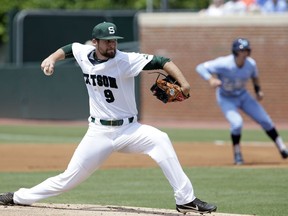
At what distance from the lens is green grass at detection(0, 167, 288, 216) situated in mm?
10141

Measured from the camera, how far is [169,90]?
27.8 ft

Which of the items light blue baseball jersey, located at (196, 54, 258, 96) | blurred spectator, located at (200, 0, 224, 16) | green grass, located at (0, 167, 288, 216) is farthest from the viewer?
blurred spectator, located at (200, 0, 224, 16)

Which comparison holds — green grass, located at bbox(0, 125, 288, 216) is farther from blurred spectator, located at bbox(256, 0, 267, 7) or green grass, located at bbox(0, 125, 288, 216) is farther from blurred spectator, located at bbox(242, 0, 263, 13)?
blurred spectator, located at bbox(256, 0, 267, 7)

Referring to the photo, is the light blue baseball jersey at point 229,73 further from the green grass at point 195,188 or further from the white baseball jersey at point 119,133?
the white baseball jersey at point 119,133

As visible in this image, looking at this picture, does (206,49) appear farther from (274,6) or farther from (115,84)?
(115,84)

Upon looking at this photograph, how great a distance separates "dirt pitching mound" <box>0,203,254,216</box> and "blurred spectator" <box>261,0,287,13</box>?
16851 millimetres

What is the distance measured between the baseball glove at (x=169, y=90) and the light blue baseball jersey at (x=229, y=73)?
563cm

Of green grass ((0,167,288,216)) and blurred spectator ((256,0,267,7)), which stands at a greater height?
blurred spectator ((256,0,267,7))

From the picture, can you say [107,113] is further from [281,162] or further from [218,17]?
[218,17]

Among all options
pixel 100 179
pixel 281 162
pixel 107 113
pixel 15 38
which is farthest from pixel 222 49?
pixel 107 113

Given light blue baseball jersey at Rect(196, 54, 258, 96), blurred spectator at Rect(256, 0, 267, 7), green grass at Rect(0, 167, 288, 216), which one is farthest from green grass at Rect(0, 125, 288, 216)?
blurred spectator at Rect(256, 0, 267, 7)

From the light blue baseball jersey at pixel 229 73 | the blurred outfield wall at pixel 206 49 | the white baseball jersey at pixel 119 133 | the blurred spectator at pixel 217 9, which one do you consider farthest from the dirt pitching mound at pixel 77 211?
the blurred spectator at pixel 217 9

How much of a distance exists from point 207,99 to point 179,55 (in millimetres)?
1599

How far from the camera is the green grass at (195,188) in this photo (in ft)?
33.3
